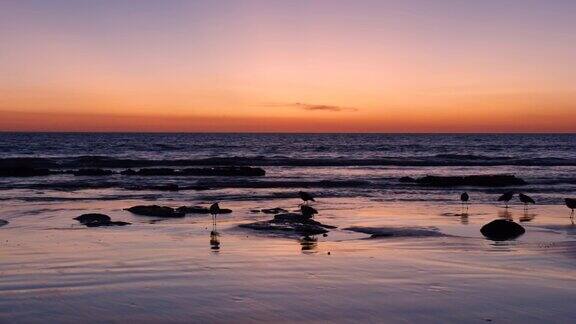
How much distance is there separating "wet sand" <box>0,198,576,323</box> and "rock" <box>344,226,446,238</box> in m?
0.38

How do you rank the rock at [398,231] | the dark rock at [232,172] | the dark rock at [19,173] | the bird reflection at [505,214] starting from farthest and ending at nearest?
1. the dark rock at [232,172]
2. the dark rock at [19,173]
3. the bird reflection at [505,214]
4. the rock at [398,231]

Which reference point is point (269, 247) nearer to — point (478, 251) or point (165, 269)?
point (165, 269)

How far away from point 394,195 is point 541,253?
1464cm

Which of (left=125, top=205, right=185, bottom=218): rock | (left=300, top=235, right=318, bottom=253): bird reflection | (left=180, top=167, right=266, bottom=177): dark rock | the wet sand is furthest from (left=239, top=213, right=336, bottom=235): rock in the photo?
(left=180, top=167, right=266, bottom=177): dark rock

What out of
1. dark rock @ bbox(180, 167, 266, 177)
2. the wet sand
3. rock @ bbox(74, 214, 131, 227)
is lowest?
dark rock @ bbox(180, 167, 266, 177)

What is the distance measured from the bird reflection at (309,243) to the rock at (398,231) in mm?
1432

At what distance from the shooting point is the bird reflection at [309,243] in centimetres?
1162

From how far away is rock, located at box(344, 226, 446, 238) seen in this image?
13.8m

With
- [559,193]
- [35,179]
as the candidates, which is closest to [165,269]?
[559,193]

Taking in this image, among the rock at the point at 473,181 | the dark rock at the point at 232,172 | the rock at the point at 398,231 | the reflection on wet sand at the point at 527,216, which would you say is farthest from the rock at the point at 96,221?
the dark rock at the point at 232,172

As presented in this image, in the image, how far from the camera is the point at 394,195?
2606 cm

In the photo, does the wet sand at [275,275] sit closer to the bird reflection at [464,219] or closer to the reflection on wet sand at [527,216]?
the bird reflection at [464,219]

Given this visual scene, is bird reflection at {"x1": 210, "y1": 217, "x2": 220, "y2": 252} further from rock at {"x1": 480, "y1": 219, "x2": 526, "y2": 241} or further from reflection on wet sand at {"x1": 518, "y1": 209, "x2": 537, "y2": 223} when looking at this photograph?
reflection on wet sand at {"x1": 518, "y1": 209, "x2": 537, "y2": 223}

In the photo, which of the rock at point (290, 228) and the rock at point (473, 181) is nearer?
the rock at point (290, 228)
